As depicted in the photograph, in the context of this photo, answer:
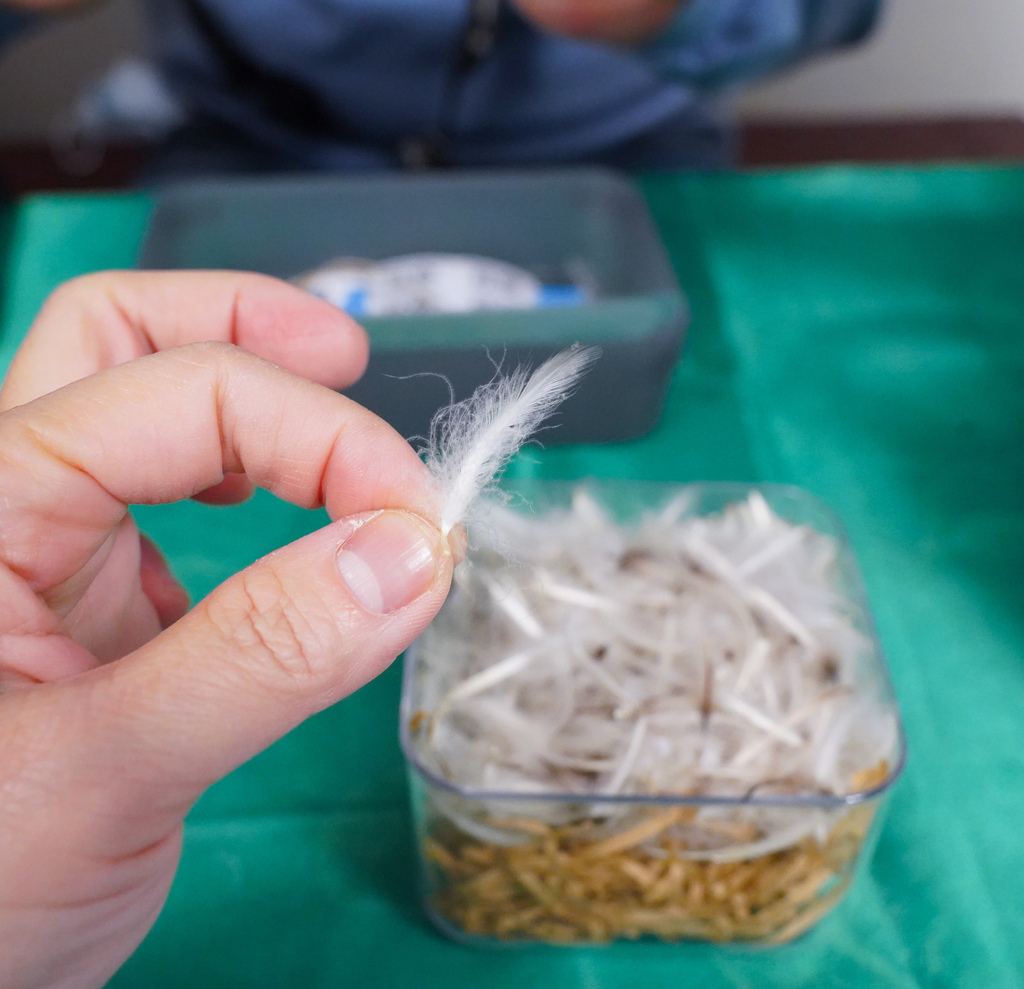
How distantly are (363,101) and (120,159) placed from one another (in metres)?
1.39

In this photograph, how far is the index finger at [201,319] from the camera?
0.51 metres

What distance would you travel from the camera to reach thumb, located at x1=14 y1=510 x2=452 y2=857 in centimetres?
33

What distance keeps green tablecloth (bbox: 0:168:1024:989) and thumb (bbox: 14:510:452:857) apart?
0.22 metres

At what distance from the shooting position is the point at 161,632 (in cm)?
41

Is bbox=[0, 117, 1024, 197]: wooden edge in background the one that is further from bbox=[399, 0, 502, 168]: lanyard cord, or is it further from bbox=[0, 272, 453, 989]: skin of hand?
bbox=[0, 272, 453, 989]: skin of hand

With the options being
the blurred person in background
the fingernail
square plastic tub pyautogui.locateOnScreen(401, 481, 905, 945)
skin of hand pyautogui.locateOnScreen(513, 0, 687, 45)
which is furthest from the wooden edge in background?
the fingernail

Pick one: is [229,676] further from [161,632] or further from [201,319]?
[201,319]

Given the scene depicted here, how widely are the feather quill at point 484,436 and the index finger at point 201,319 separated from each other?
0.09 metres

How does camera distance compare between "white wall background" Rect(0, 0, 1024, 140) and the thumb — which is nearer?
the thumb

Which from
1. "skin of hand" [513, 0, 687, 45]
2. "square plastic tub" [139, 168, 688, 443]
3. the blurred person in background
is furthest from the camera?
the blurred person in background

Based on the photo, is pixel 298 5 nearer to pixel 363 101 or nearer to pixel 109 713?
pixel 363 101

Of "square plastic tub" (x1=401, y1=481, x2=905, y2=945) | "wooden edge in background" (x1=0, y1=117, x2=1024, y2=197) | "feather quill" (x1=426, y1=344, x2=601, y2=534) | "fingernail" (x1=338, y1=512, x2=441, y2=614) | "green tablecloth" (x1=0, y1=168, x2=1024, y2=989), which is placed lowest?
"wooden edge in background" (x1=0, y1=117, x2=1024, y2=197)

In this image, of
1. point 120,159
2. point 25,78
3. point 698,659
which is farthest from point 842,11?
point 25,78

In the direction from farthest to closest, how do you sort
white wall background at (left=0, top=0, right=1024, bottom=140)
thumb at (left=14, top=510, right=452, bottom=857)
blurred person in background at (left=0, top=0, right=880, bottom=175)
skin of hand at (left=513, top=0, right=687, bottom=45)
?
white wall background at (left=0, top=0, right=1024, bottom=140)
blurred person in background at (left=0, top=0, right=880, bottom=175)
skin of hand at (left=513, top=0, right=687, bottom=45)
thumb at (left=14, top=510, right=452, bottom=857)
